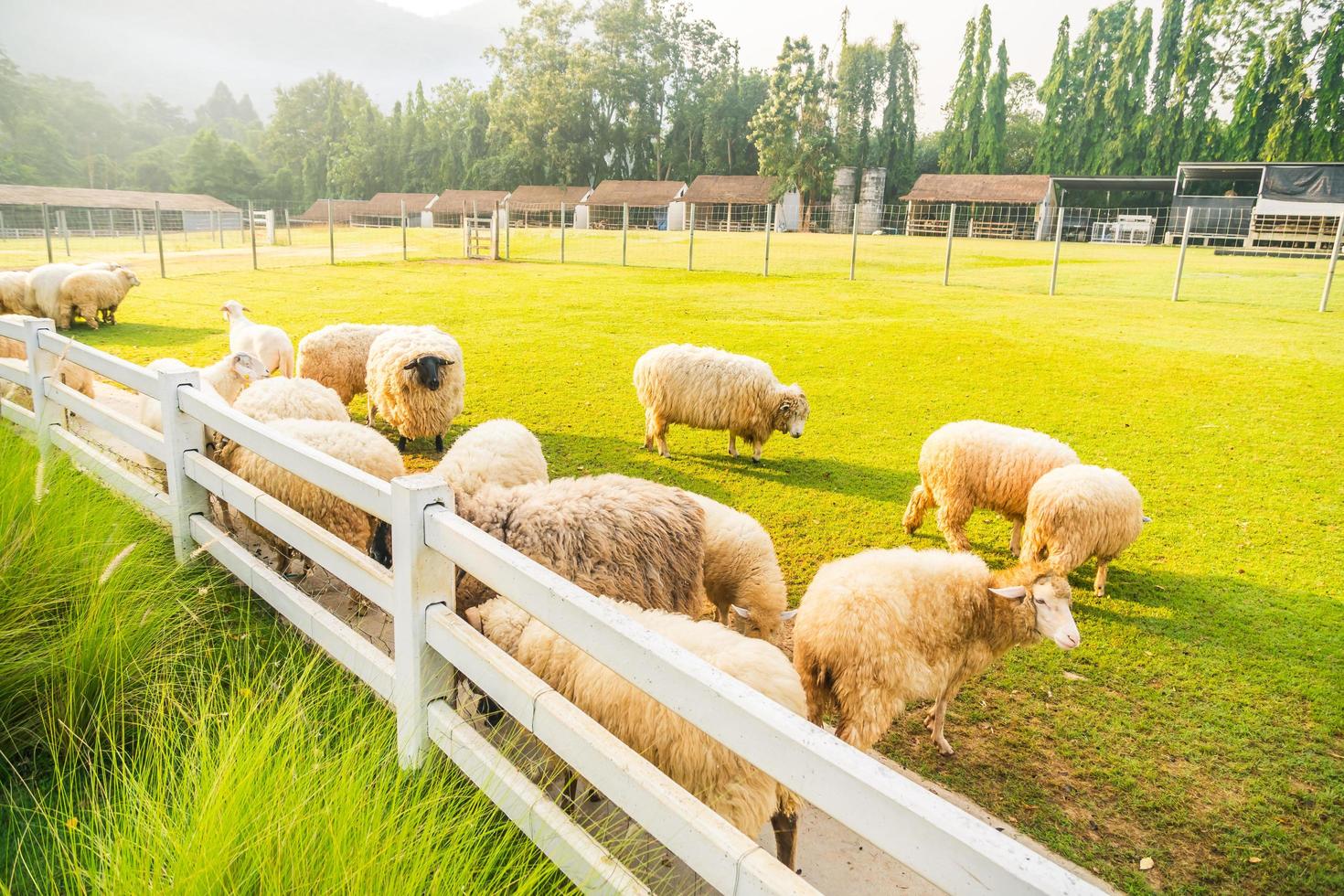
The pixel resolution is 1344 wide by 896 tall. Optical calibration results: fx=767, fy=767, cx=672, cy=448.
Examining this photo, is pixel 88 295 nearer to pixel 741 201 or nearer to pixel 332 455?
pixel 332 455

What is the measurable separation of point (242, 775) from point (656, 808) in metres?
1.07

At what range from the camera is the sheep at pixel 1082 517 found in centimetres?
512

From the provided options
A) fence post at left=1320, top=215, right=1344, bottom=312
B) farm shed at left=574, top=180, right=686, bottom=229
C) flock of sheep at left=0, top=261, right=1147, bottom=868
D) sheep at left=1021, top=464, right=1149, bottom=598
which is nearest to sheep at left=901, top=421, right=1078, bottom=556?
flock of sheep at left=0, top=261, right=1147, bottom=868

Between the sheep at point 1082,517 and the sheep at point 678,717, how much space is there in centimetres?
314

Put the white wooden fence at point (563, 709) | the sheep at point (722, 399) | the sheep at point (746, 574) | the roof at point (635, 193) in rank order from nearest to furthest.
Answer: the white wooden fence at point (563, 709)
the sheep at point (746, 574)
the sheep at point (722, 399)
the roof at point (635, 193)

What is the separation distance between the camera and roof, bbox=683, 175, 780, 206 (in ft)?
187

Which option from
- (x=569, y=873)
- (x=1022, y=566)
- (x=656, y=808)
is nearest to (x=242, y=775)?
(x=569, y=873)

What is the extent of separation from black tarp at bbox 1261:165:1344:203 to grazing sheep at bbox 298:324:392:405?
44.9 m

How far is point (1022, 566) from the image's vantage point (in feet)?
13.3

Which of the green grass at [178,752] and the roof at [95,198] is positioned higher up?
the roof at [95,198]

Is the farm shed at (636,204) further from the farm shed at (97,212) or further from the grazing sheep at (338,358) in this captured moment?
the grazing sheep at (338,358)

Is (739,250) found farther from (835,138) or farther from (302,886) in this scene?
(835,138)

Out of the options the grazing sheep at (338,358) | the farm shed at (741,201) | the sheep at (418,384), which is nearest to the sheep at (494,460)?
the sheep at (418,384)

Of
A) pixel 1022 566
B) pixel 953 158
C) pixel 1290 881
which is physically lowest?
pixel 1290 881
